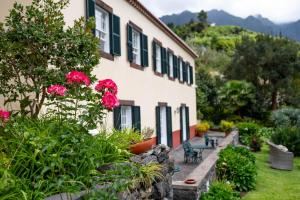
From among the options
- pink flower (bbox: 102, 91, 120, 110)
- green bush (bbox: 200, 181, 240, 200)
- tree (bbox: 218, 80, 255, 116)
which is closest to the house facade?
pink flower (bbox: 102, 91, 120, 110)

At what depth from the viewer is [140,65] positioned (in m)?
14.1

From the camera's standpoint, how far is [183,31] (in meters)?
67.7

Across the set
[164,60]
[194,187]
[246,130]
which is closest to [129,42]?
[164,60]

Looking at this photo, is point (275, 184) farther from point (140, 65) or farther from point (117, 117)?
point (140, 65)

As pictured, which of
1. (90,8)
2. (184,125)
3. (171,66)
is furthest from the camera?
(184,125)

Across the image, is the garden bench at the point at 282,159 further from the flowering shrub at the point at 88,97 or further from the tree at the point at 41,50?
the flowering shrub at the point at 88,97

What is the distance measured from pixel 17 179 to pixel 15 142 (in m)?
0.71

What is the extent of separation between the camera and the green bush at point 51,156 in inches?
152

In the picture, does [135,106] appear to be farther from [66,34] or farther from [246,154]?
[66,34]

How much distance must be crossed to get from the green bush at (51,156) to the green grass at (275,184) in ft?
24.4

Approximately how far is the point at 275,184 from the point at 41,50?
1007cm

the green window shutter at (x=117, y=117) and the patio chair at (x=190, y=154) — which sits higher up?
the green window shutter at (x=117, y=117)

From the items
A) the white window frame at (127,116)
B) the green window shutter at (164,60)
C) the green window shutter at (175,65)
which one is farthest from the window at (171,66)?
the white window frame at (127,116)

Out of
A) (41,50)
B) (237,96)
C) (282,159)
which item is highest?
(237,96)
